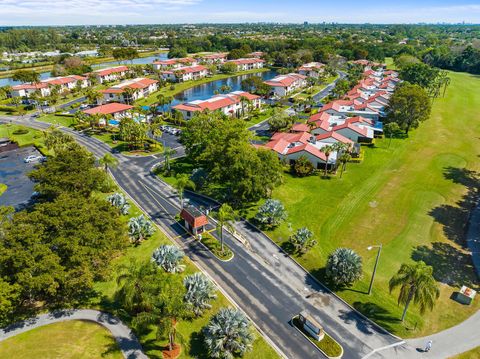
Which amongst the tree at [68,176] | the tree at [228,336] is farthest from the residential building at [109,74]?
the tree at [228,336]

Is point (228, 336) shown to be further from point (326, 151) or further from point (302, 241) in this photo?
point (326, 151)

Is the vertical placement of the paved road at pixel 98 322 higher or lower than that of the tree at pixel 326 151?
lower

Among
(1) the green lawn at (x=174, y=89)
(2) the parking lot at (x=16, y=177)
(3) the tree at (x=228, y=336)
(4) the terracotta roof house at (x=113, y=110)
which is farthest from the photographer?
(1) the green lawn at (x=174, y=89)

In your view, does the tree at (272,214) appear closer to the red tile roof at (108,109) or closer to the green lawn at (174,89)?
the red tile roof at (108,109)

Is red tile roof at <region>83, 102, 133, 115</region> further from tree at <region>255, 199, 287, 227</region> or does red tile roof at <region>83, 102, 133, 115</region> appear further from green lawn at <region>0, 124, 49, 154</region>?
tree at <region>255, 199, 287, 227</region>

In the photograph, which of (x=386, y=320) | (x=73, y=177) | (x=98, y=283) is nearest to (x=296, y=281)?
(x=386, y=320)

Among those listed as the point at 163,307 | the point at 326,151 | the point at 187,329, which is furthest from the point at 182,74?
the point at 163,307

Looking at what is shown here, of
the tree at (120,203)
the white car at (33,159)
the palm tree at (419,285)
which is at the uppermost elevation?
the palm tree at (419,285)

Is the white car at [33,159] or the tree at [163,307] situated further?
the white car at [33,159]
